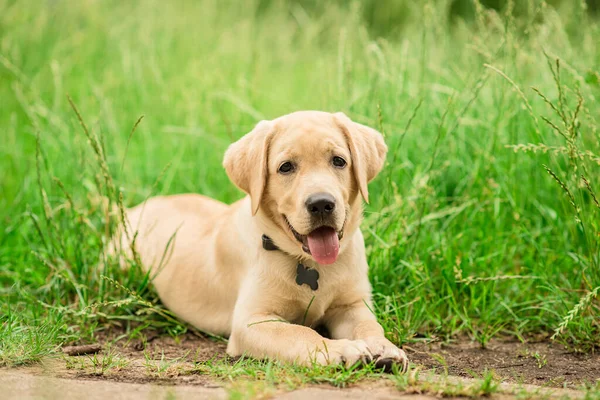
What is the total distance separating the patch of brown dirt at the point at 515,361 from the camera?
3.12 metres

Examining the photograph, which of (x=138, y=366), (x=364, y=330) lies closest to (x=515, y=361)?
(x=364, y=330)

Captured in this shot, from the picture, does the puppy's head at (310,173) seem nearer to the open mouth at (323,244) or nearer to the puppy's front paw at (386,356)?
the open mouth at (323,244)

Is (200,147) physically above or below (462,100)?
below

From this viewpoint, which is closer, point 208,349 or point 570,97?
point 208,349

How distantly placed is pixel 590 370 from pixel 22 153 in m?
4.71

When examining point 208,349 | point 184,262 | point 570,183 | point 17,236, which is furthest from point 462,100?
point 17,236

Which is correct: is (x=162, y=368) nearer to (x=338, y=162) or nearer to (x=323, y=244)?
(x=323, y=244)

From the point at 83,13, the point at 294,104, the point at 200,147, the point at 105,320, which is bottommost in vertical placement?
the point at 105,320

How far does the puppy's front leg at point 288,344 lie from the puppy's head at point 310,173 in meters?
0.34

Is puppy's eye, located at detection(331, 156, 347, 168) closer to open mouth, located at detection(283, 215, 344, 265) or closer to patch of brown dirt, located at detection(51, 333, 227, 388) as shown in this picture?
open mouth, located at detection(283, 215, 344, 265)

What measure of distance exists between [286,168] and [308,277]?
54 centimetres

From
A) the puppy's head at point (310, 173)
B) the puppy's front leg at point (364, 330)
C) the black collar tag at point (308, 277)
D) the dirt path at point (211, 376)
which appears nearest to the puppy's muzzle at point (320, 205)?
the puppy's head at point (310, 173)

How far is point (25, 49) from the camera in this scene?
22.4ft

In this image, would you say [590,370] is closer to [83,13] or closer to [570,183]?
[570,183]
